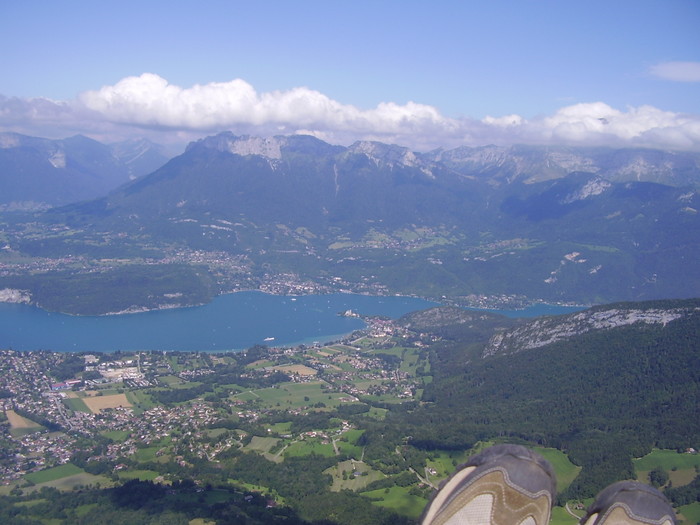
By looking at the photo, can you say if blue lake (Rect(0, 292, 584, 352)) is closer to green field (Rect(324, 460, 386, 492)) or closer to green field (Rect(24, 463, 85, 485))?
green field (Rect(24, 463, 85, 485))

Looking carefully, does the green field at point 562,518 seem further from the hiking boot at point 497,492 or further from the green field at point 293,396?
the green field at point 293,396

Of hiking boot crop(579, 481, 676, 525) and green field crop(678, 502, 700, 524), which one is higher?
hiking boot crop(579, 481, 676, 525)

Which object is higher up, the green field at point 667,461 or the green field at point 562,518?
the green field at point 667,461

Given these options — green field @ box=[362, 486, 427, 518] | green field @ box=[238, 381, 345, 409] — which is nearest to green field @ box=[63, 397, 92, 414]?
green field @ box=[238, 381, 345, 409]

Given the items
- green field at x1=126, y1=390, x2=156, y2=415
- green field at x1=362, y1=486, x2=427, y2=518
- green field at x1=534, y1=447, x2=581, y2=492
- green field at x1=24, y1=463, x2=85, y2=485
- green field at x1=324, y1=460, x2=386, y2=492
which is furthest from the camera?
green field at x1=126, y1=390, x2=156, y2=415

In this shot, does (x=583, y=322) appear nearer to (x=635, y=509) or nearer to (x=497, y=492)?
(x=635, y=509)

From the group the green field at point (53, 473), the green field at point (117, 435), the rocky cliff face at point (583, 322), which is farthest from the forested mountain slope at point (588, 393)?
the green field at point (53, 473)

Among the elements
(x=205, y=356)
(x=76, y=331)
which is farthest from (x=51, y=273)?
(x=205, y=356)
